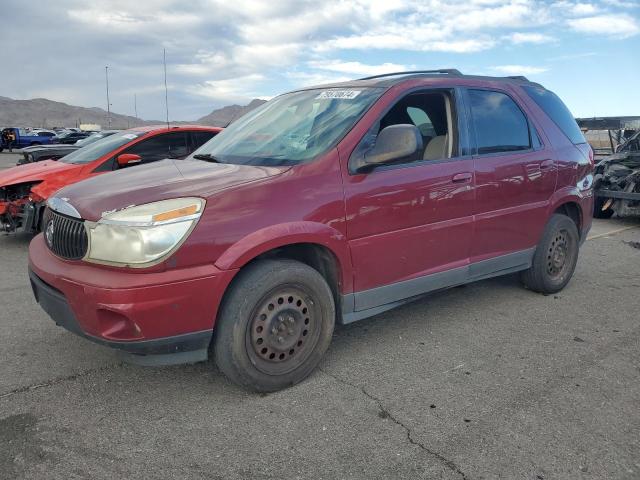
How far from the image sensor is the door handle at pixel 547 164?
14.8ft

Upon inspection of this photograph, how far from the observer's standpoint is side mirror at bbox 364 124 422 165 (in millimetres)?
3318

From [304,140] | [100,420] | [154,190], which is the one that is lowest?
[100,420]

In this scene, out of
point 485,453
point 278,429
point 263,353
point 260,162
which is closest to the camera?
point 485,453

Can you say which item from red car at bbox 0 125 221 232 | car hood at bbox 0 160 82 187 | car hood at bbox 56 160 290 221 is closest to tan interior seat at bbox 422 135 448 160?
car hood at bbox 56 160 290 221

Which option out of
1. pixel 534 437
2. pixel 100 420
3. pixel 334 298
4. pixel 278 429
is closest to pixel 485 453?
pixel 534 437

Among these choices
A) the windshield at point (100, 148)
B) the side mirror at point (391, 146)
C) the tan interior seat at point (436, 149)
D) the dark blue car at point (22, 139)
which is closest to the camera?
the side mirror at point (391, 146)

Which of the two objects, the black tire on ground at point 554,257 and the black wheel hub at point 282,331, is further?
the black tire on ground at point 554,257

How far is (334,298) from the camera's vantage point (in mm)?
3412

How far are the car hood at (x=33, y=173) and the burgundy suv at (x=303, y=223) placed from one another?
144 inches

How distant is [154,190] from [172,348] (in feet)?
2.81

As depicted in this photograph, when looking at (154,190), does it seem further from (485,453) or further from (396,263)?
(485,453)

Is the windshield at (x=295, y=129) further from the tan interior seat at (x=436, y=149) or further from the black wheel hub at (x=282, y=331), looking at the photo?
the black wheel hub at (x=282, y=331)

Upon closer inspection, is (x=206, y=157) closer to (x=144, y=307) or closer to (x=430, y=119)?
(x=144, y=307)

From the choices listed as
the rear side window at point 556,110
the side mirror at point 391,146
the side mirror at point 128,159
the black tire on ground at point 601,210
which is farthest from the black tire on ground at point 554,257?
the black tire on ground at point 601,210
